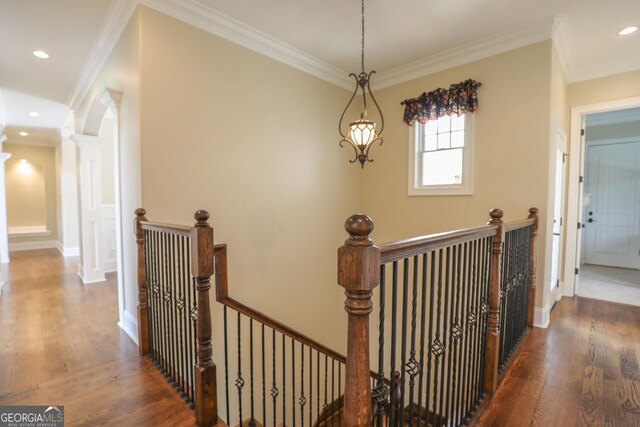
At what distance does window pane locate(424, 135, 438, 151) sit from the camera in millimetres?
3947

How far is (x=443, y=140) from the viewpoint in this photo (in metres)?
3.88

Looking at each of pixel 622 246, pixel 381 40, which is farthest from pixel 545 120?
pixel 622 246

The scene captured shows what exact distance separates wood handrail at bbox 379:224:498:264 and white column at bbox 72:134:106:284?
16.9 feet

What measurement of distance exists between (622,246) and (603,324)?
368cm

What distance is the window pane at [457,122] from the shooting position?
12.2 ft

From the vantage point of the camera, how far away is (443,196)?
3801 mm

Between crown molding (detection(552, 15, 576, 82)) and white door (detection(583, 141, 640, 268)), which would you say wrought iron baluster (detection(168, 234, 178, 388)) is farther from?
white door (detection(583, 141, 640, 268))

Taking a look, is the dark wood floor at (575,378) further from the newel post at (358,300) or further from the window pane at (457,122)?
the window pane at (457,122)

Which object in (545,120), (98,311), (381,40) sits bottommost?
(98,311)

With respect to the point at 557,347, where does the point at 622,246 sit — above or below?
above

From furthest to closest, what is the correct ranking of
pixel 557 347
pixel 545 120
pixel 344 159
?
pixel 344 159
pixel 545 120
pixel 557 347

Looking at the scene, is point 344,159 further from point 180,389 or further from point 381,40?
point 180,389

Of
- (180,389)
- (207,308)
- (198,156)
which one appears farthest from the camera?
(198,156)

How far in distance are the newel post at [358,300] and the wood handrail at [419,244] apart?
7 cm
